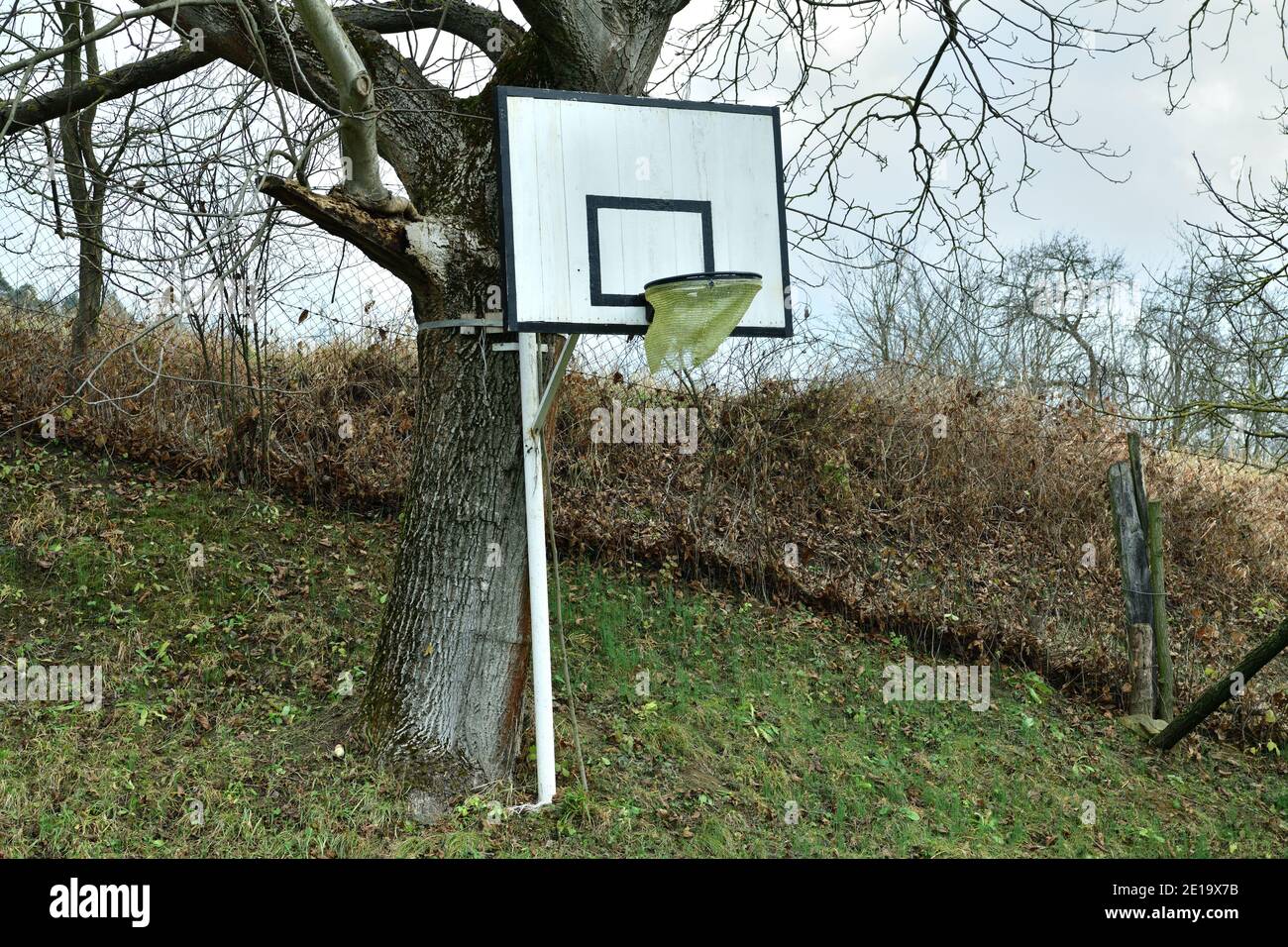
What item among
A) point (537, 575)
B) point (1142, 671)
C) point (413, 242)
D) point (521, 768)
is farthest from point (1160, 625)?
point (413, 242)

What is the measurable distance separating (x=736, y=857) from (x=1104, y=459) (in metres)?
7.14

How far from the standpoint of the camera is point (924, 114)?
7578 mm

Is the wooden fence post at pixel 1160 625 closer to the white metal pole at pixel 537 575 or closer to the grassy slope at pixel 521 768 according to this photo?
the grassy slope at pixel 521 768

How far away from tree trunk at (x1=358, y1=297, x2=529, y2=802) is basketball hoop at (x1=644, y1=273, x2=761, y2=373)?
1165 millimetres

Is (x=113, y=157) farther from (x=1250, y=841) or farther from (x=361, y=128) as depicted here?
(x=1250, y=841)

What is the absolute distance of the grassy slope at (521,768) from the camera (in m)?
4.96

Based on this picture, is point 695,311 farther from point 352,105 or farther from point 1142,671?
point 1142,671

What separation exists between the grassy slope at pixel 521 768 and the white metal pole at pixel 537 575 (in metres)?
0.25

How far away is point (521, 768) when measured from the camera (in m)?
5.51

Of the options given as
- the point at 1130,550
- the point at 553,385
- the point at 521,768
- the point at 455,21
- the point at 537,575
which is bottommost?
the point at 521,768

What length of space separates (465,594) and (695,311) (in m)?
1.96

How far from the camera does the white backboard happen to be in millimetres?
4652

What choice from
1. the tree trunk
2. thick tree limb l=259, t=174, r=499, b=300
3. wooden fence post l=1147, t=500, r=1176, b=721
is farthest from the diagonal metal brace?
wooden fence post l=1147, t=500, r=1176, b=721

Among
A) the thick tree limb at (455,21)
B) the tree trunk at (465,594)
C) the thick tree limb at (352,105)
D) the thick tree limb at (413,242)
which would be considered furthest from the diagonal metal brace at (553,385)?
the thick tree limb at (455,21)
